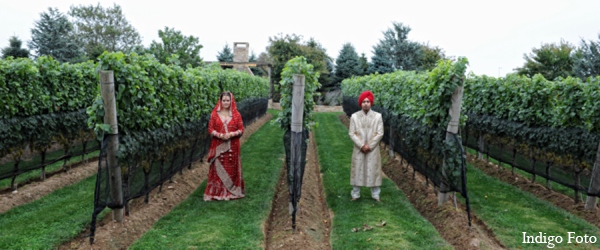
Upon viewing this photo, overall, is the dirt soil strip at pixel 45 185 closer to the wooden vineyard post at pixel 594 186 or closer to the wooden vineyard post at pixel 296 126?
the wooden vineyard post at pixel 296 126

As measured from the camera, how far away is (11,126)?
782cm

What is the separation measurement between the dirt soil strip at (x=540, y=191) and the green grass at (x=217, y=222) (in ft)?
16.2

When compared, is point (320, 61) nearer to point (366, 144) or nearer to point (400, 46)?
point (400, 46)

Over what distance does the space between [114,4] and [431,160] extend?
4822 cm

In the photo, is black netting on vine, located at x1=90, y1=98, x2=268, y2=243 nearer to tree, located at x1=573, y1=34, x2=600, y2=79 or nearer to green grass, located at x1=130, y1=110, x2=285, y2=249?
green grass, located at x1=130, y1=110, x2=285, y2=249

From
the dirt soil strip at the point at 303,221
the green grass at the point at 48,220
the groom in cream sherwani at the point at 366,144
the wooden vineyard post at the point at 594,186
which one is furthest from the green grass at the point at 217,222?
the wooden vineyard post at the point at 594,186

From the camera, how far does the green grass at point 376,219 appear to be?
5711 mm

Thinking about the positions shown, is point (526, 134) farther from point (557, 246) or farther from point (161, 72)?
point (161, 72)

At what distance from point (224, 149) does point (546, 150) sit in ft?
19.5

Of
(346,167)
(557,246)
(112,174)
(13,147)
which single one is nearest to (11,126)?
(13,147)

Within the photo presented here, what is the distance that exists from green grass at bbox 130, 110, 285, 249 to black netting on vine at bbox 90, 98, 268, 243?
0.58 metres

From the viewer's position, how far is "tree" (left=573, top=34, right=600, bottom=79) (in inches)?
1155

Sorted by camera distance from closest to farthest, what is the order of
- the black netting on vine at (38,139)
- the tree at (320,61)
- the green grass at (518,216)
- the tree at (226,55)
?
the green grass at (518,216), the black netting on vine at (38,139), the tree at (320,61), the tree at (226,55)

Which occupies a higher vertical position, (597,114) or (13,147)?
(597,114)
